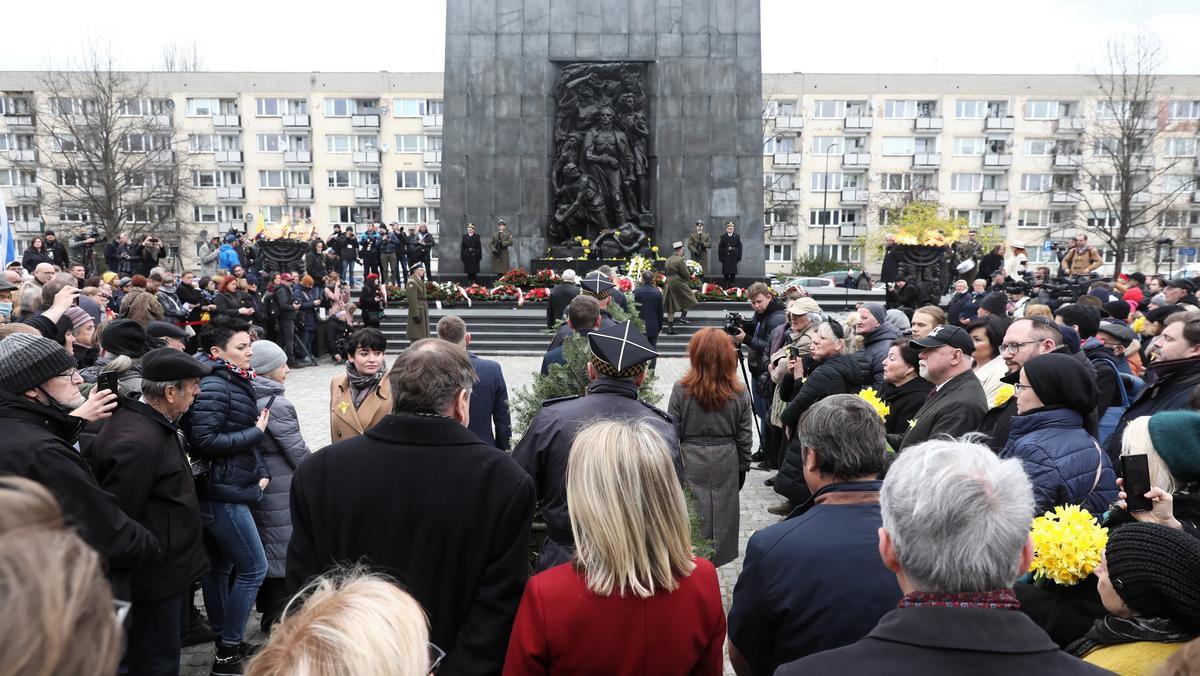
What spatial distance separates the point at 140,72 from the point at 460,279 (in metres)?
48.3

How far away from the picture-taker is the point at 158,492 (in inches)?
150

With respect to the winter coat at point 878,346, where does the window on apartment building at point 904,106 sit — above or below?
above

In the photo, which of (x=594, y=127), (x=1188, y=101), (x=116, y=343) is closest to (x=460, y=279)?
(x=594, y=127)

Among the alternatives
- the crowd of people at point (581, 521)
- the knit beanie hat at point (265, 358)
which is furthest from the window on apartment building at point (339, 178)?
the knit beanie hat at point (265, 358)

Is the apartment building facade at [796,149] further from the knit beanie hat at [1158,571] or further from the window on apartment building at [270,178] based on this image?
the knit beanie hat at [1158,571]

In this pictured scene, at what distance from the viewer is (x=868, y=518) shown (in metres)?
2.68

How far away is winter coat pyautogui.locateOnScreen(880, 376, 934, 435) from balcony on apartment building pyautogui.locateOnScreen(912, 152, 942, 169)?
6247 centimetres

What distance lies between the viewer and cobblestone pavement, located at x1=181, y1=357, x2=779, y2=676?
507 cm

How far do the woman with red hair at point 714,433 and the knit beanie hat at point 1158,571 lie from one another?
3.26m

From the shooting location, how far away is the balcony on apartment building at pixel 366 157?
60312mm

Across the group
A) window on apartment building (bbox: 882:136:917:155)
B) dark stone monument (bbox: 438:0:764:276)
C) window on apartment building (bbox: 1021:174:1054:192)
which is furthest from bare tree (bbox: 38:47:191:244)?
window on apartment building (bbox: 1021:174:1054:192)

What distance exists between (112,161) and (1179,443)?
4888 centimetres

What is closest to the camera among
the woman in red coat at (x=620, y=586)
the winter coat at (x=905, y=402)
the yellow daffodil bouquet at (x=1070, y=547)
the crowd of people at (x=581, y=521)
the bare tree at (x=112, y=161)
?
the crowd of people at (x=581, y=521)

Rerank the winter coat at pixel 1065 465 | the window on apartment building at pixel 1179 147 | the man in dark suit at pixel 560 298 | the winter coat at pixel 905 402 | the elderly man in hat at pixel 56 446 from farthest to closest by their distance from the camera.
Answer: the window on apartment building at pixel 1179 147 → the man in dark suit at pixel 560 298 → the winter coat at pixel 905 402 → the winter coat at pixel 1065 465 → the elderly man in hat at pixel 56 446
